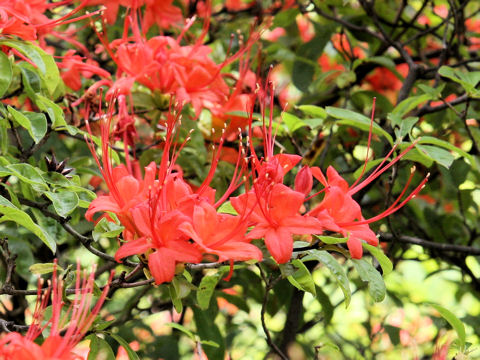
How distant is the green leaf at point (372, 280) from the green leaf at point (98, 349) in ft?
1.58

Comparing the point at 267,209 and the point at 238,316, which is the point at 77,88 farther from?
the point at 238,316

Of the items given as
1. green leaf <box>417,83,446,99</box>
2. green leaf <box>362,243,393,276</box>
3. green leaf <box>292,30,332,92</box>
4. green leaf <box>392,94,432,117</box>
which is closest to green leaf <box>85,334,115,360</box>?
green leaf <box>362,243,393,276</box>

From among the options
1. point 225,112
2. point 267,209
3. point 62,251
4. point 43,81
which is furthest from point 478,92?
point 62,251

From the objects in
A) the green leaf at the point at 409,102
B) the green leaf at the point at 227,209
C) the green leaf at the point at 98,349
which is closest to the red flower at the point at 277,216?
the green leaf at the point at 227,209

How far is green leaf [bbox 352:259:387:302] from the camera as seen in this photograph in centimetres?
138

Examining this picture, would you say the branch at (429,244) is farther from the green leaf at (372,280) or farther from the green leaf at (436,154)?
the green leaf at (372,280)

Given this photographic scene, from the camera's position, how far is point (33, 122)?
150 centimetres

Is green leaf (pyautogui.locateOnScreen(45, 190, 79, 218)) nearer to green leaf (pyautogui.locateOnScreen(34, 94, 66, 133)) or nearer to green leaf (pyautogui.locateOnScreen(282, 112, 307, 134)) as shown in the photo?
green leaf (pyautogui.locateOnScreen(34, 94, 66, 133))

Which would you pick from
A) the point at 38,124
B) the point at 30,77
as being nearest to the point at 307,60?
the point at 30,77

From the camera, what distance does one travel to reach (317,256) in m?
1.34

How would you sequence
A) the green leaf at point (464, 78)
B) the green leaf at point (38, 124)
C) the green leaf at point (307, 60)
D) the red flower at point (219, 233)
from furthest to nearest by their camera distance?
the green leaf at point (307, 60), the green leaf at point (464, 78), the green leaf at point (38, 124), the red flower at point (219, 233)

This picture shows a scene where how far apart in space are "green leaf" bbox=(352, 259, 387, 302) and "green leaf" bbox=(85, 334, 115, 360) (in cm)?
48

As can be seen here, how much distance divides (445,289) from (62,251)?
6.13ft

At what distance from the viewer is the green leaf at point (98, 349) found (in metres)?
1.35
